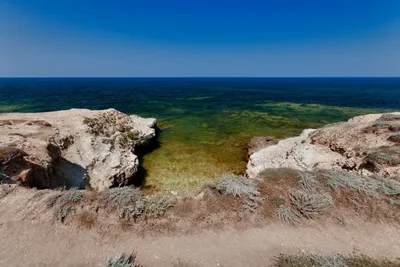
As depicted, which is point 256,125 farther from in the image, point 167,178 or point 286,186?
point 286,186

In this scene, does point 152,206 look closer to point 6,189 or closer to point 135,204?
point 135,204

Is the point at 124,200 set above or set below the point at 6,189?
below

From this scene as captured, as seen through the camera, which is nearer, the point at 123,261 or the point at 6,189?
the point at 123,261

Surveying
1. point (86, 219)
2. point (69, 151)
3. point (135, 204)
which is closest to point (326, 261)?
point (135, 204)

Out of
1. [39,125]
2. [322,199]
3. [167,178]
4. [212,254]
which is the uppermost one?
[39,125]

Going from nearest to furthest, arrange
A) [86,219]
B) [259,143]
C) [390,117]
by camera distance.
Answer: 1. [86,219]
2. [390,117]
3. [259,143]

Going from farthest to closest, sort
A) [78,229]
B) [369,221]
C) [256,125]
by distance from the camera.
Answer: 1. [256,125]
2. [369,221]
3. [78,229]

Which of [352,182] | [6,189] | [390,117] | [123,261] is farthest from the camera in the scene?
[390,117]

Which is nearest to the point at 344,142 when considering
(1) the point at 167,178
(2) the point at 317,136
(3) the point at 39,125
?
(2) the point at 317,136
